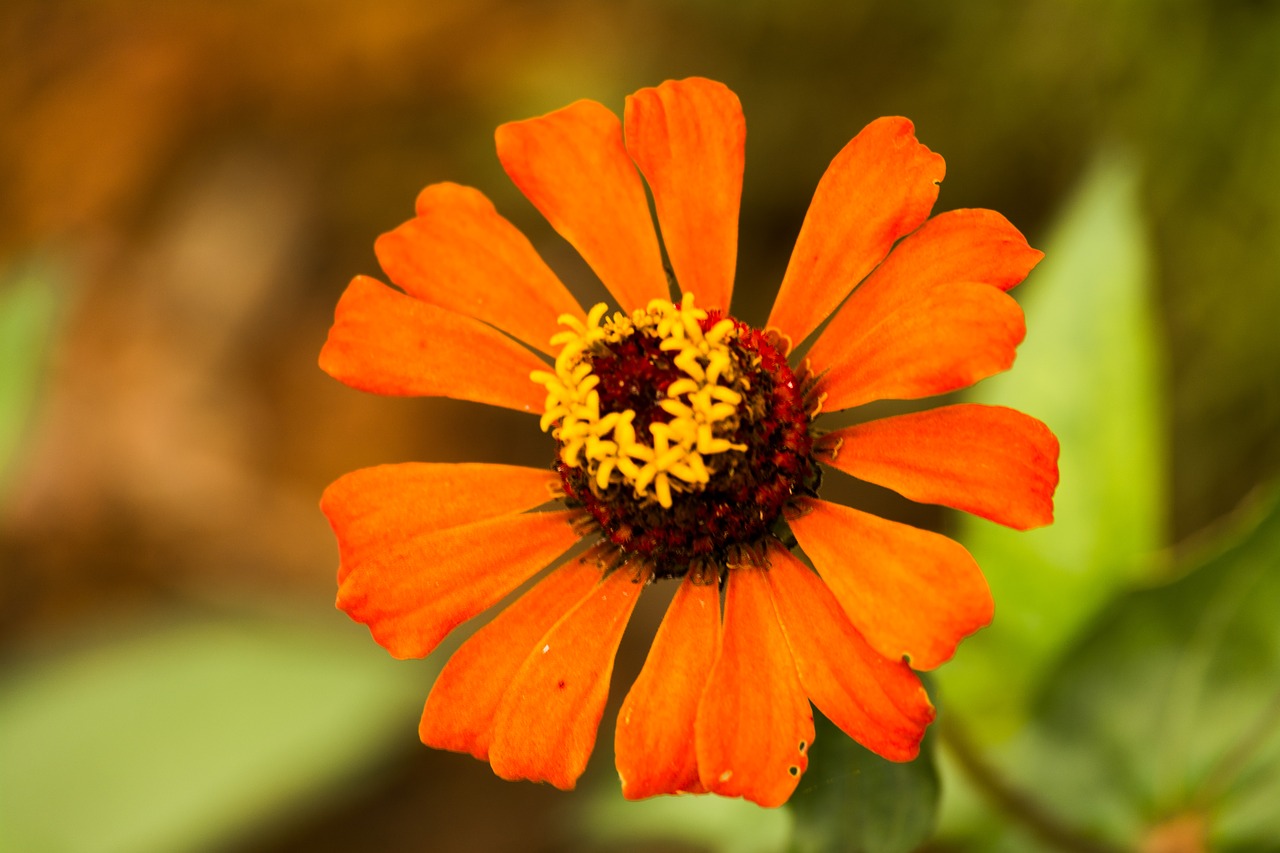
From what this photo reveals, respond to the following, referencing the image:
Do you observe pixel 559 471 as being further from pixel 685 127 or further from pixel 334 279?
pixel 334 279

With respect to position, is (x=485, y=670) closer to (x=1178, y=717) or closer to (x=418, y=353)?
(x=418, y=353)

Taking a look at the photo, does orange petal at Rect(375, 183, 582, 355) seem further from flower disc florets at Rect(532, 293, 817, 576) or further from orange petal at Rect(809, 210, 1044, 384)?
orange petal at Rect(809, 210, 1044, 384)

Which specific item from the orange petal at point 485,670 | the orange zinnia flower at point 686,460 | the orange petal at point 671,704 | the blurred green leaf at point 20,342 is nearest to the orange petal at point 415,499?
the orange zinnia flower at point 686,460

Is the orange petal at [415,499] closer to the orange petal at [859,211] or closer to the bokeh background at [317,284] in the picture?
the orange petal at [859,211]

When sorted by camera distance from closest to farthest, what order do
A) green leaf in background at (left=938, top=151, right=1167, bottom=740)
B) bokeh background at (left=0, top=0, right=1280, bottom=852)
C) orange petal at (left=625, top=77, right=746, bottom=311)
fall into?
1. orange petal at (left=625, top=77, right=746, bottom=311)
2. green leaf in background at (left=938, top=151, right=1167, bottom=740)
3. bokeh background at (left=0, top=0, right=1280, bottom=852)

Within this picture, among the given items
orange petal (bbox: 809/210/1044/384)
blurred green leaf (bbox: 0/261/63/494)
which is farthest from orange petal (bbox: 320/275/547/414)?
blurred green leaf (bbox: 0/261/63/494)

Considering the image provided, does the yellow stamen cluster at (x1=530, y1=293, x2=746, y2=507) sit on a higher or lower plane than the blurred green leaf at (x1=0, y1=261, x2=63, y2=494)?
lower

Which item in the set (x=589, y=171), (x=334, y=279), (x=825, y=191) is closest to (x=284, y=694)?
(x=589, y=171)
